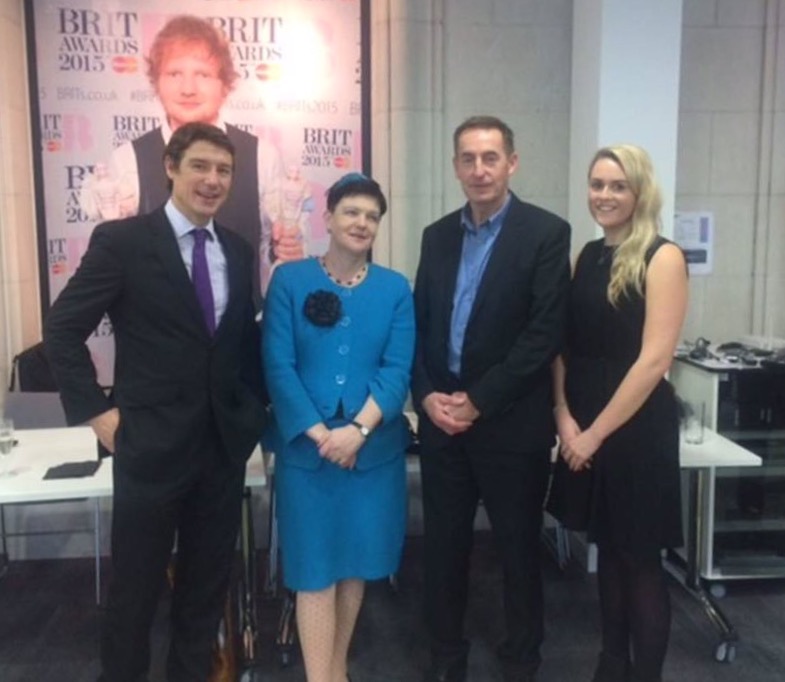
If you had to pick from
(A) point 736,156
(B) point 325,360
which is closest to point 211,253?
(B) point 325,360

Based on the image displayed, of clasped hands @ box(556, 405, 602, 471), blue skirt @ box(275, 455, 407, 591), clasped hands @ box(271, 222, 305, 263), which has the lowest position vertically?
blue skirt @ box(275, 455, 407, 591)

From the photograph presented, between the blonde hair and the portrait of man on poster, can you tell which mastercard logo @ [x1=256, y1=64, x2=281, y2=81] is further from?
the blonde hair

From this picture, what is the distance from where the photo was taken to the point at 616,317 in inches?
87.0

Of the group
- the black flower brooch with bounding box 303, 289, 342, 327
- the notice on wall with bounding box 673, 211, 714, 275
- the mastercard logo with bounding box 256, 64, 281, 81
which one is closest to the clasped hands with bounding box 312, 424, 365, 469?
the black flower brooch with bounding box 303, 289, 342, 327

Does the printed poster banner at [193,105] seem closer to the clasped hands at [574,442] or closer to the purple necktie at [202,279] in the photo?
the purple necktie at [202,279]

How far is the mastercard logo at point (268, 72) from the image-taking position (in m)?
3.76

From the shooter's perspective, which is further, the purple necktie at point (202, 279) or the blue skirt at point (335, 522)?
the blue skirt at point (335, 522)

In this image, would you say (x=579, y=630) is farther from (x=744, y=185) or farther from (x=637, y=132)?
(x=744, y=185)

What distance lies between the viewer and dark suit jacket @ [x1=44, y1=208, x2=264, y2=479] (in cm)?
205

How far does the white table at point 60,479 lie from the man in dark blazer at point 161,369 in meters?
0.35

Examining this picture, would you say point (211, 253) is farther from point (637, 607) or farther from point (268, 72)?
point (268, 72)

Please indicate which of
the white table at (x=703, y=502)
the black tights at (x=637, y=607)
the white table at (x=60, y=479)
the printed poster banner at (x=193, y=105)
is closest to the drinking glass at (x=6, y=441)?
the white table at (x=60, y=479)

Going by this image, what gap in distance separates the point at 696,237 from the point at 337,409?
236cm

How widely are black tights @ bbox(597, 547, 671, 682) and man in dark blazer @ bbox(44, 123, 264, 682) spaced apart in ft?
3.66
